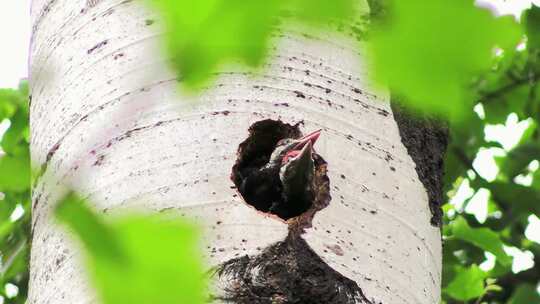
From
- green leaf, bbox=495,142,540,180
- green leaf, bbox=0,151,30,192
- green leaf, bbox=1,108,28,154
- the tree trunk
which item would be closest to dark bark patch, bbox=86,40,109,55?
the tree trunk

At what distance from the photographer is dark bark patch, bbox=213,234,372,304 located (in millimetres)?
1474

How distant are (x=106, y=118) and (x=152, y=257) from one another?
38.5 inches

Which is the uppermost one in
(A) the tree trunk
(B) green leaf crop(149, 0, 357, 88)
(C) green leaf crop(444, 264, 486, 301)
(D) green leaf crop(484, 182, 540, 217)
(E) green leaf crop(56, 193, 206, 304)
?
(D) green leaf crop(484, 182, 540, 217)

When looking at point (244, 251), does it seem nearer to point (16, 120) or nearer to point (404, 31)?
point (404, 31)

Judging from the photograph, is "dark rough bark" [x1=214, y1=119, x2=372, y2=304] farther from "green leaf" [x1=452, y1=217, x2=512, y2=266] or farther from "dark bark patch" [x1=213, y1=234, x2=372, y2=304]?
"green leaf" [x1=452, y1=217, x2=512, y2=266]

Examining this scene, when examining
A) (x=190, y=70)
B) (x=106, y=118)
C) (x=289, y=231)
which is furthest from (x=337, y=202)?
(x=190, y=70)

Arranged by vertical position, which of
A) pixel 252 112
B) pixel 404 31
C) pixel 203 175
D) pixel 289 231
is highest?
pixel 252 112

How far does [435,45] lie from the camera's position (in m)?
0.82

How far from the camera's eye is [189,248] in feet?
2.68

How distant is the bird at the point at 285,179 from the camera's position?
5.85ft

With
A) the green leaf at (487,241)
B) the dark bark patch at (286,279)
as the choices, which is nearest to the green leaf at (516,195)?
the green leaf at (487,241)

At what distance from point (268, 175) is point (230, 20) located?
157 centimetres

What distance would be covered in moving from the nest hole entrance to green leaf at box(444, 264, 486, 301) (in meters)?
0.75

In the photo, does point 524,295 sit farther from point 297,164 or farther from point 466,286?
point 297,164
